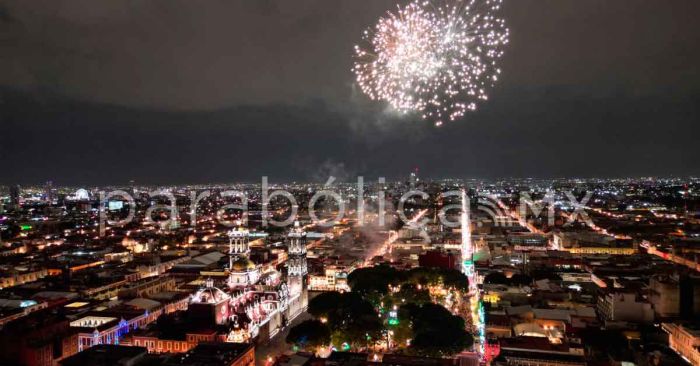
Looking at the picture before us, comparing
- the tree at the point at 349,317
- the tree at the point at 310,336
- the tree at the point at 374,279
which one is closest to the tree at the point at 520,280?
the tree at the point at 374,279

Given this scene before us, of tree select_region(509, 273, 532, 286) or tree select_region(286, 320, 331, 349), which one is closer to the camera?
tree select_region(286, 320, 331, 349)

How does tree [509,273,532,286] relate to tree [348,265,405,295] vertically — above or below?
below

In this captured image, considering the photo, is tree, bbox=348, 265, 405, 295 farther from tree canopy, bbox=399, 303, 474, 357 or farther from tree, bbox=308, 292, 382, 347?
tree canopy, bbox=399, 303, 474, 357

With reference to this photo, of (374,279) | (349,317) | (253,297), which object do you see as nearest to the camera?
(349,317)

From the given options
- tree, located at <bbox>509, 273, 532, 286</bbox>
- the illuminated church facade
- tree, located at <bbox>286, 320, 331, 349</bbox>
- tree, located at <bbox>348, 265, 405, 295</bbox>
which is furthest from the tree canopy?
tree, located at <bbox>509, 273, 532, 286</bbox>

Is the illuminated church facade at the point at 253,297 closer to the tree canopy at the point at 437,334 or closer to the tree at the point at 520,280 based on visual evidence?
the tree canopy at the point at 437,334

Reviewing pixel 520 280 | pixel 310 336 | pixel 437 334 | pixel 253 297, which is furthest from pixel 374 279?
pixel 520 280

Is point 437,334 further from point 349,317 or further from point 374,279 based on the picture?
point 374,279

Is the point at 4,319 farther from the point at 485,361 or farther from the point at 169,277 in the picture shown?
the point at 485,361

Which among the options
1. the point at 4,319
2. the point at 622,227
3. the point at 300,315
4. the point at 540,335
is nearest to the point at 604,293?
the point at 540,335
